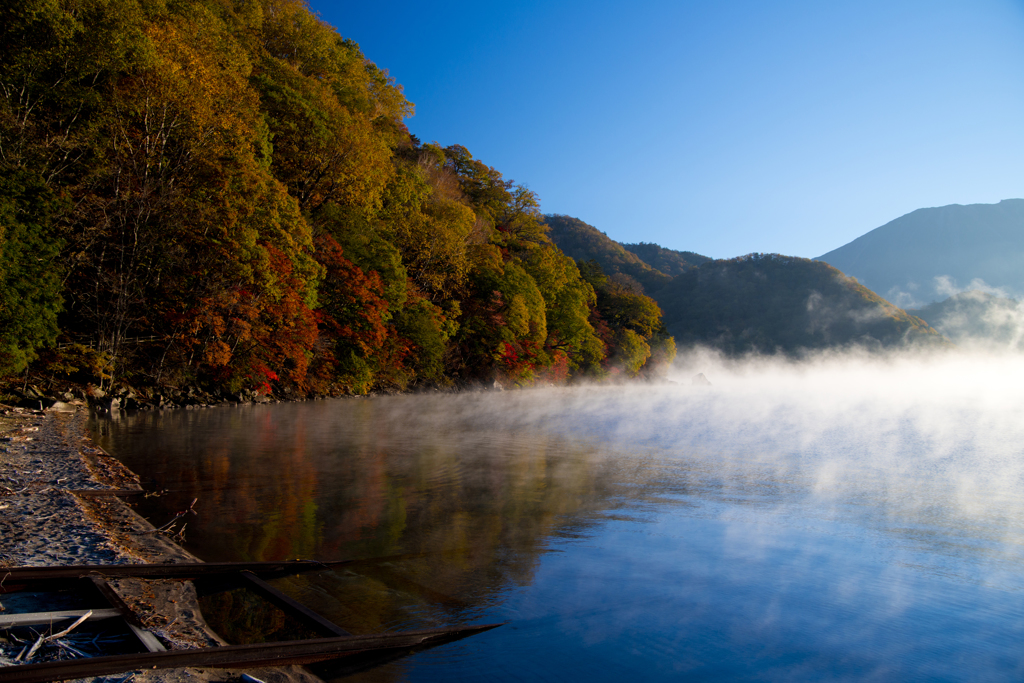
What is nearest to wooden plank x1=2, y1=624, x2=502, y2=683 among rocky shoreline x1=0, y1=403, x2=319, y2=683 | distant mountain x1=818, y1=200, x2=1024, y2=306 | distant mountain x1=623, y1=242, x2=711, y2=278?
rocky shoreline x1=0, y1=403, x2=319, y2=683

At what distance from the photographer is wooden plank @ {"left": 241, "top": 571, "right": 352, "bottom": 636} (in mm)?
4082

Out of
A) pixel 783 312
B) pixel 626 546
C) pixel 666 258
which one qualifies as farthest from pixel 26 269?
pixel 666 258

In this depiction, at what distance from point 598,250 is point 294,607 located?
361 feet

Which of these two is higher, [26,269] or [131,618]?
[26,269]

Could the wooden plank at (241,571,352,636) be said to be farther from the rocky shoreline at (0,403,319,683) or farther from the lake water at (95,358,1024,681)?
the rocky shoreline at (0,403,319,683)

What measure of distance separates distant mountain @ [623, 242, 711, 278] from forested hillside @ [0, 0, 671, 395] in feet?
342

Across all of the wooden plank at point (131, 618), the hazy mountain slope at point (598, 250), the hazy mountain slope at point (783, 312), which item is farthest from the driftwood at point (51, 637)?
the hazy mountain slope at point (783, 312)

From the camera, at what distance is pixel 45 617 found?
129 inches

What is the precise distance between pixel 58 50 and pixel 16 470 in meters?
13.4

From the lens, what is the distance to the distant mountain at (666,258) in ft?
448

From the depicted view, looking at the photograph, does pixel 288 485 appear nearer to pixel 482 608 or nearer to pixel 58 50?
pixel 482 608

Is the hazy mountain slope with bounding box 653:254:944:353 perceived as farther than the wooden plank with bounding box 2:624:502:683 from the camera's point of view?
Yes

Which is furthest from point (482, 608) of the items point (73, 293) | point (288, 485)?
point (73, 293)

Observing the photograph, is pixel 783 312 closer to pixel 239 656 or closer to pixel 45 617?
pixel 239 656
